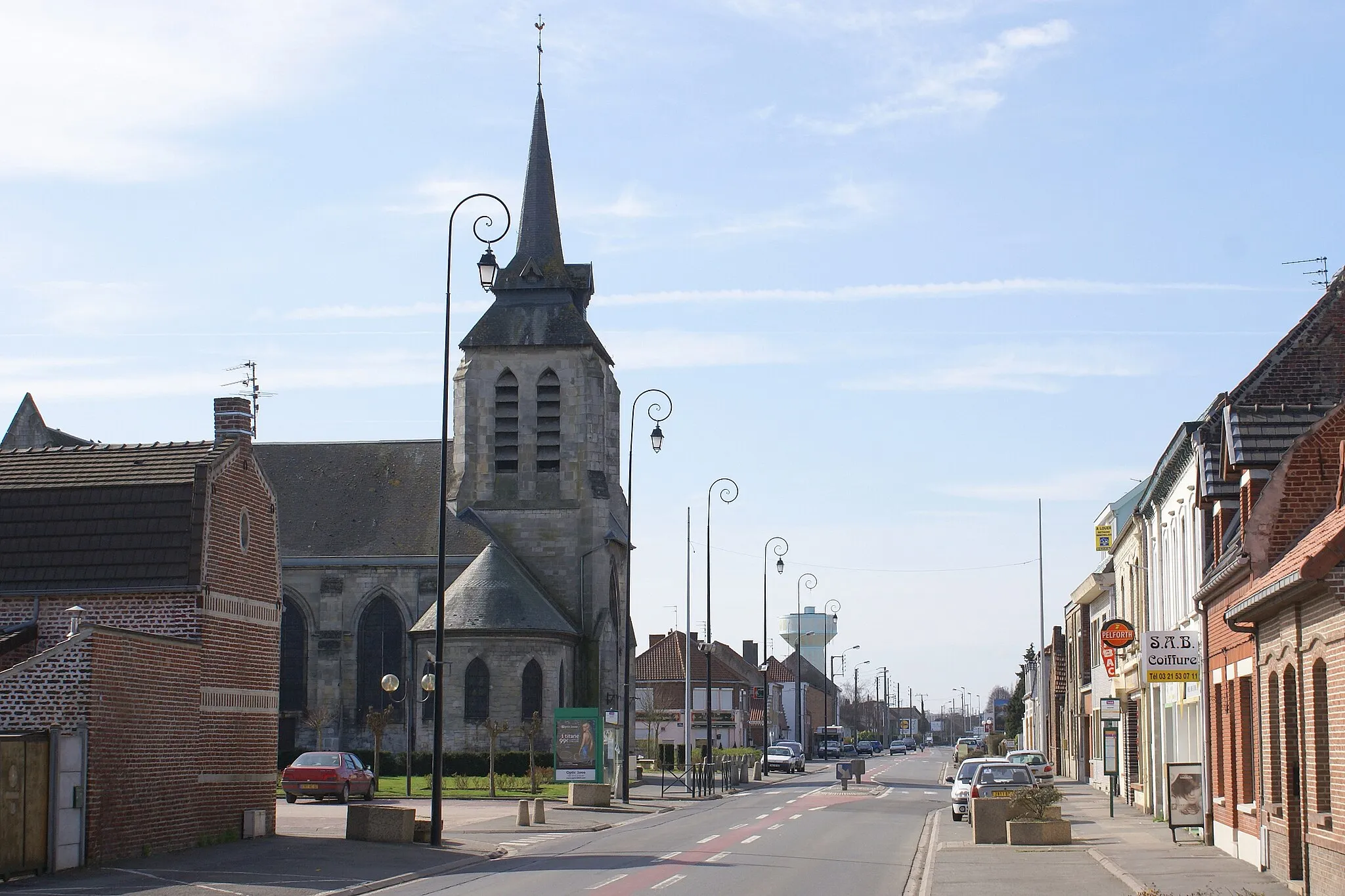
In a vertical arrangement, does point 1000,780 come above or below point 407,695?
below

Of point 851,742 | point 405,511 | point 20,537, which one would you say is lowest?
point 851,742

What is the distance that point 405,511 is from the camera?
6316 cm

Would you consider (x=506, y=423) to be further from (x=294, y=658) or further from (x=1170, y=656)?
(x=1170, y=656)

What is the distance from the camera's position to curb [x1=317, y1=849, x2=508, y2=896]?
19.9 metres

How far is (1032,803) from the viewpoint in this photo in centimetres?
2775

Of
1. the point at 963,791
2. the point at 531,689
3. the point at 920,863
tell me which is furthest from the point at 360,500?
the point at 920,863

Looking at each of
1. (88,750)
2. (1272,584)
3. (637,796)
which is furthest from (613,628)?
(1272,584)

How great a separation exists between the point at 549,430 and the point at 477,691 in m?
11.4

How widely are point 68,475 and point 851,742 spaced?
380 ft

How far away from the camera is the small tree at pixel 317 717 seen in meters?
57.2

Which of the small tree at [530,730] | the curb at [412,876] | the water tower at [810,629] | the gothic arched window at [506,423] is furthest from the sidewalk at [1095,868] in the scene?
the water tower at [810,629]

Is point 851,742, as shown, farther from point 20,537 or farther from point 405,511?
point 20,537

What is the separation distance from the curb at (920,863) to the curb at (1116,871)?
2408mm

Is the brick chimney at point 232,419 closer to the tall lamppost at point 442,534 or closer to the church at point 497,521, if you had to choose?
the tall lamppost at point 442,534
